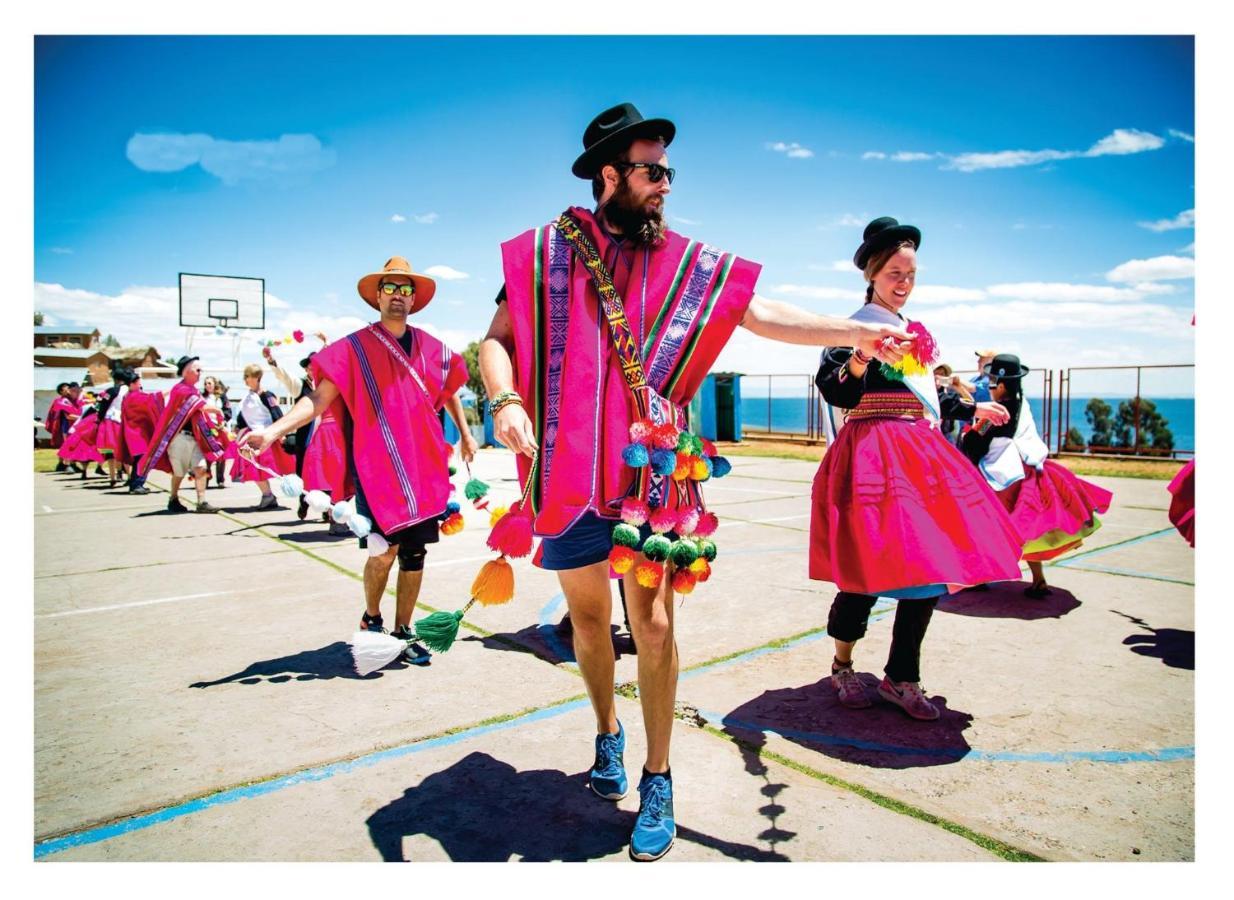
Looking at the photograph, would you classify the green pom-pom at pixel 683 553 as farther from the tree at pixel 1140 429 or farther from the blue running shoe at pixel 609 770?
the tree at pixel 1140 429

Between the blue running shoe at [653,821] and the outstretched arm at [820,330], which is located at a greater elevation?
the outstretched arm at [820,330]

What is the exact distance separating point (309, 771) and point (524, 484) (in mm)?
1351

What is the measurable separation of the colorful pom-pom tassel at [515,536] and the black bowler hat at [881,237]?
2.07 m

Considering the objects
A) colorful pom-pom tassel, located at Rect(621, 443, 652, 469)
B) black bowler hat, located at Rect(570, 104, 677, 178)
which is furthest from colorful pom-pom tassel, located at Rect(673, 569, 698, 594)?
black bowler hat, located at Rect(570, 104, 677, 178)

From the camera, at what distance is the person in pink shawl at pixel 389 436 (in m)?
4.11

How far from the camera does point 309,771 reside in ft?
9.05

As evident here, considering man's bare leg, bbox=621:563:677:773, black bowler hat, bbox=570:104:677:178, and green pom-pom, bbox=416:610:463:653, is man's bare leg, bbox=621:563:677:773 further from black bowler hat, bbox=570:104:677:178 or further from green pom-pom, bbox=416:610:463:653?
black bowler hat, bbox=570:104:677:178

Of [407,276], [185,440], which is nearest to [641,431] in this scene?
[407,276]

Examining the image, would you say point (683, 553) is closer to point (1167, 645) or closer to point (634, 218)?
point (634, 218)

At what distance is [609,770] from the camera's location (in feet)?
8.56

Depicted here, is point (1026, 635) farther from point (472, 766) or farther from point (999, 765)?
point (472, 766)

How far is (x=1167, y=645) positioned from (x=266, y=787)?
179 inches

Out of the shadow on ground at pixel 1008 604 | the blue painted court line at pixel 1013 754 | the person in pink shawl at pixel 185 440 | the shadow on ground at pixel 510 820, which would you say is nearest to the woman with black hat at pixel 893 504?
the blue painted court line at pixel 1013 754

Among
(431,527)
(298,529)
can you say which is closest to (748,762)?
(431,527)
